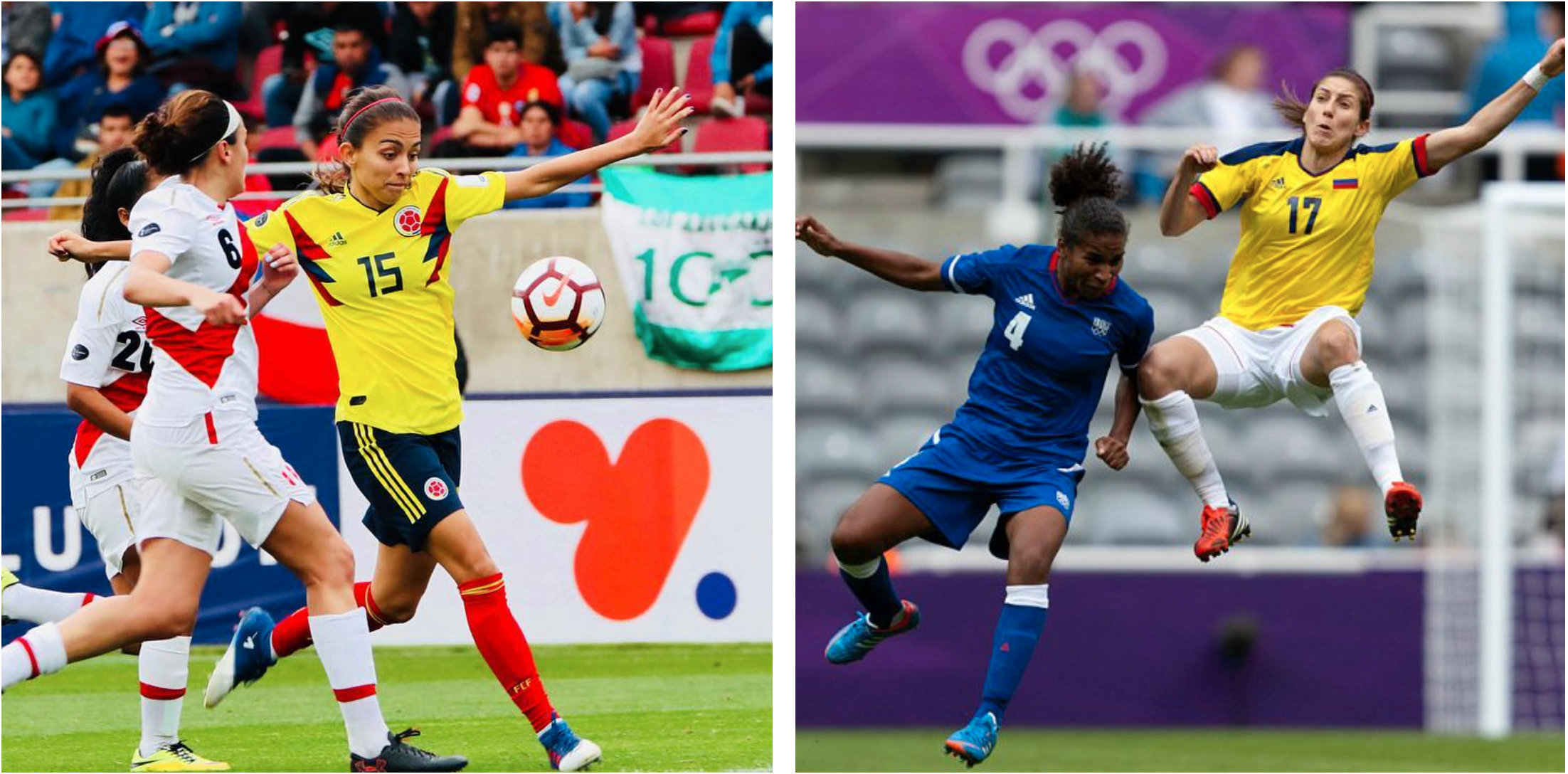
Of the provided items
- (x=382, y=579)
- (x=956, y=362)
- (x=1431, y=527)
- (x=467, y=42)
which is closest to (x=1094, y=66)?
(x=956, y=362)

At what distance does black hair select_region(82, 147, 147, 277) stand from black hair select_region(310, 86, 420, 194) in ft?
2.69

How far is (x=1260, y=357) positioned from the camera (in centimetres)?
670

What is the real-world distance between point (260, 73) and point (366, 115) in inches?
242

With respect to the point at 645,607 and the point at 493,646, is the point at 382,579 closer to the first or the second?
the point at 493,646

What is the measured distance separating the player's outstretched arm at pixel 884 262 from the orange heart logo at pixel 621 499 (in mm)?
4181

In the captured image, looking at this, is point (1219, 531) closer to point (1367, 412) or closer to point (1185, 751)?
point (1367, 412)

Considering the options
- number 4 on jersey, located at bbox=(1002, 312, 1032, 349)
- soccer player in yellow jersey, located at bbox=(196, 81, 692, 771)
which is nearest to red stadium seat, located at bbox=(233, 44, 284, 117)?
soccer player in yellow jersey, located at bbox=(196, 81, 692, 771)

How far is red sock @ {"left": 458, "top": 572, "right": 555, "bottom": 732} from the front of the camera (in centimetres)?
608

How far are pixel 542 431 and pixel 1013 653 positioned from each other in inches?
189

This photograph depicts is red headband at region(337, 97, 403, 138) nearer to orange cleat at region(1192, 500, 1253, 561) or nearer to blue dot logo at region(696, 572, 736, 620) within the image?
orange cleat at region(1192, 500, 1253, 561)

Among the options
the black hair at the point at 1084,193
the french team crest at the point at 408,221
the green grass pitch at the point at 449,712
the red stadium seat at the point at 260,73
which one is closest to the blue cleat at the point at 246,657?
the green grass pitch at the point at 449,712

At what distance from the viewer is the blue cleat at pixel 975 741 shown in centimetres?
592

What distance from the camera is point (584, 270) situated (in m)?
6.63

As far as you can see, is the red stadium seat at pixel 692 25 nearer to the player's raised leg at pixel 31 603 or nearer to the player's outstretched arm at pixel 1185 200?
the player's raised leg at pixel 31 603
